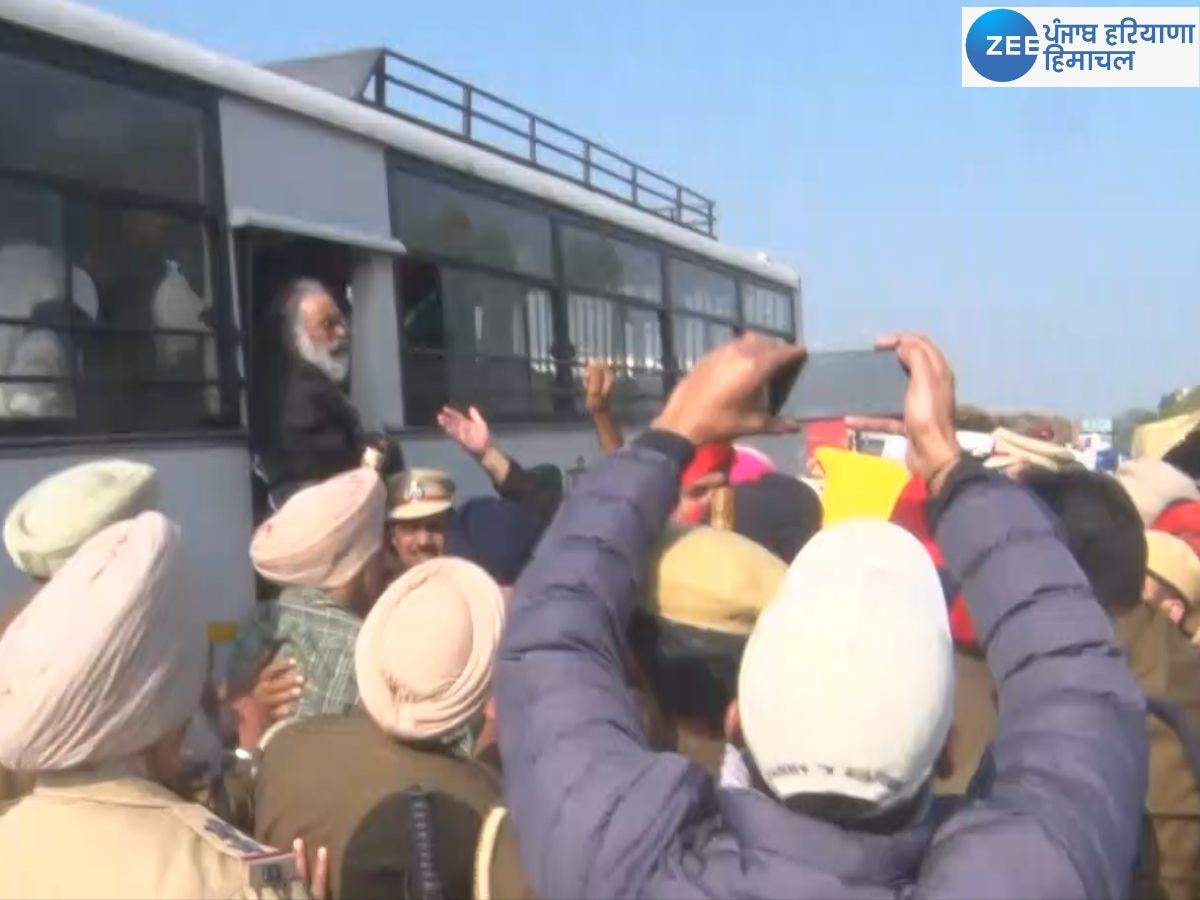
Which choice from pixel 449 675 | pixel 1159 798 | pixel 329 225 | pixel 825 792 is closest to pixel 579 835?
pixel 825 792

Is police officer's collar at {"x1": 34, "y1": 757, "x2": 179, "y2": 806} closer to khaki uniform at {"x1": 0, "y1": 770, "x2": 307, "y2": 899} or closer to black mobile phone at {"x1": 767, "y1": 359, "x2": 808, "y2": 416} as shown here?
khaki uniform at {"x1": 0, "y1": 770, "x2": 307, "y2": 899}

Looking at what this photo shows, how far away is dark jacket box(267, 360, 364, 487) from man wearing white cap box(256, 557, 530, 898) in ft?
11.7

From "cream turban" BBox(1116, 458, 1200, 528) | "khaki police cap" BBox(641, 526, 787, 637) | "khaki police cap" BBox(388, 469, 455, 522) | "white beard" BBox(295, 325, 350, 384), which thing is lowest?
"cream turban" BBox(1116, 458, 1200, 528)

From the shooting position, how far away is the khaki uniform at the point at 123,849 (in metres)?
1.95

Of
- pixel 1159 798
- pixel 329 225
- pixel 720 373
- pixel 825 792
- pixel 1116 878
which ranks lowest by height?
pixel 1159 798

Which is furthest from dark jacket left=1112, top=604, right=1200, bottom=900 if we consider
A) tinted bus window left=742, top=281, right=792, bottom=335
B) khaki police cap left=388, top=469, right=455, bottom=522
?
tinted bus window left=742, top=281, right=792, bottom=335

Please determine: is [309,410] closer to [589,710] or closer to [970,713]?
[970,713]

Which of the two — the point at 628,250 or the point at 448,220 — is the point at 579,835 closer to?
the point at 448,220

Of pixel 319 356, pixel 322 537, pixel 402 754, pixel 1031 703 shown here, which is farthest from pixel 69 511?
pixel 319 356

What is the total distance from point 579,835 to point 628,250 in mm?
9157

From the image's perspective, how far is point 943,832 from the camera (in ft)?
5.21

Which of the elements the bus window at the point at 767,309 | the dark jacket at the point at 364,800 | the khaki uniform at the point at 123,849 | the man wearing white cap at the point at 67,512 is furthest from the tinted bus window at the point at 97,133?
the bus window at the point at 767,309

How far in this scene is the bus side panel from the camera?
5875mm

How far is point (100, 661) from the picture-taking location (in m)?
2.00
